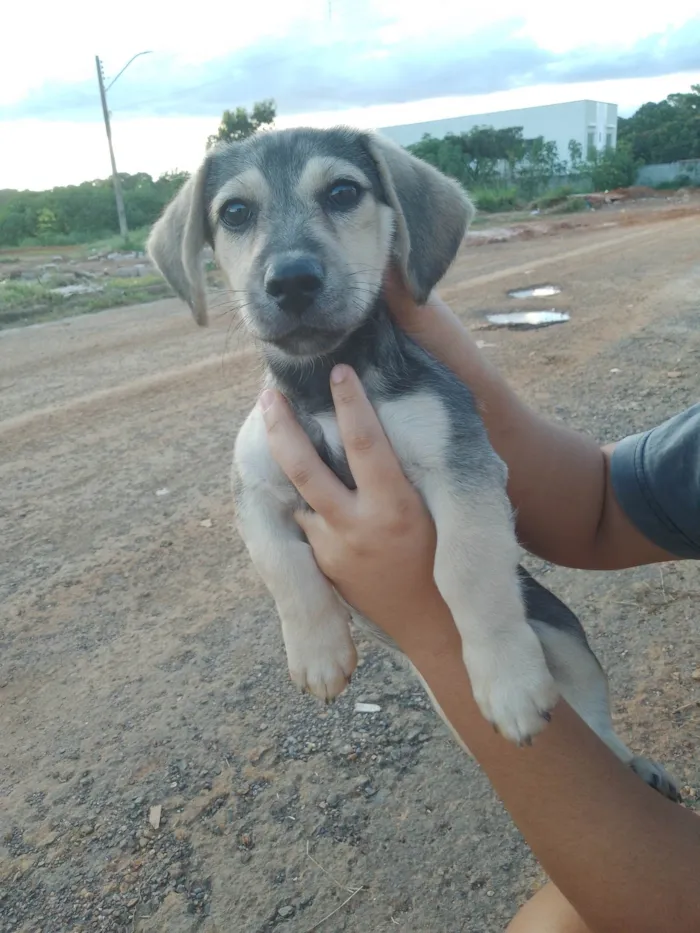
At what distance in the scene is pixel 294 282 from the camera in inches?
81.5

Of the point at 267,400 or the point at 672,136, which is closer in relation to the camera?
the point at 267,400

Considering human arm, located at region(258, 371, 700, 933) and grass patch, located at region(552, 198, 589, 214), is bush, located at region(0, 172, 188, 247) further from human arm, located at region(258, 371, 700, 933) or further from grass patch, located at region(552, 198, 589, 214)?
human arm, located at region(258, 371, 700, 933)

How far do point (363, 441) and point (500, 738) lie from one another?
0.84 meters

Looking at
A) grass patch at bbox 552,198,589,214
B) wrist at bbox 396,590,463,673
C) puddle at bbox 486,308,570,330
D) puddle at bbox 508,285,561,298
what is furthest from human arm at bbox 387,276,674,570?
grass patch at bbox 552,198,589,214

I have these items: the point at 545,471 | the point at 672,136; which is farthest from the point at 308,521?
the point at 672,136

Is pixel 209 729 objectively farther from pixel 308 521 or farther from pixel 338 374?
pixel 338 374

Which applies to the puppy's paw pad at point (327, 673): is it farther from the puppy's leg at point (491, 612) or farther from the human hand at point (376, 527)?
the puppy's leg at point (491, 612)

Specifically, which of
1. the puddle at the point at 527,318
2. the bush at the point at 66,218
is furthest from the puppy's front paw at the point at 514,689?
the bush at the point at 66,218

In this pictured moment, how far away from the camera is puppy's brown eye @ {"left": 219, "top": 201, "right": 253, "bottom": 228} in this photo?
250cm

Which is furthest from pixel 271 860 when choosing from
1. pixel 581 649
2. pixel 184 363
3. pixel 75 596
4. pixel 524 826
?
pixel 184 363

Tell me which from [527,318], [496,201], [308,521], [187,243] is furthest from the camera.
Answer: [496,201]

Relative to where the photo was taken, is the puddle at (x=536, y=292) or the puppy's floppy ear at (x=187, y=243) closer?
the puppy's floppy ear at (x=187, y=243)

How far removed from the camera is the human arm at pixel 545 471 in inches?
103

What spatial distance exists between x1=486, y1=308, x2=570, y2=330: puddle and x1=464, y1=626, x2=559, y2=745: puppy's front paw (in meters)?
6.53
